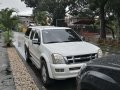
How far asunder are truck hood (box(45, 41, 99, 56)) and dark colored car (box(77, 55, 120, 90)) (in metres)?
3.39

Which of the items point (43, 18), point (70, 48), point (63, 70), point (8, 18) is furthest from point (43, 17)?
point (63, 70)

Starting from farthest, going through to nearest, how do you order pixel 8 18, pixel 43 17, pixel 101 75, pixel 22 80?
1. pixel 43 17
2. pixel 8 18
3. pixel 22 80
4. pixel 101 75

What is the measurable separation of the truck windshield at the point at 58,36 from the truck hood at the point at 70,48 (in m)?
0.50

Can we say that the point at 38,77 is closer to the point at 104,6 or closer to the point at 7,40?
the point at 7,40

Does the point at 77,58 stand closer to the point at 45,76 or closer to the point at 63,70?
the point at 63,70

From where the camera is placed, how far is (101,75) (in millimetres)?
3748

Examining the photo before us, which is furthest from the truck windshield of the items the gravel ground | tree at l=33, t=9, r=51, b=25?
tree at l=33, t=9, r=51, b=25

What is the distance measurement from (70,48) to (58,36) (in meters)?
1.48

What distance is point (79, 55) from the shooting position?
304 inches

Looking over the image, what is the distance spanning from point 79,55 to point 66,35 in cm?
208

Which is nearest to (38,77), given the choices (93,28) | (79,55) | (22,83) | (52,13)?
(22,83)

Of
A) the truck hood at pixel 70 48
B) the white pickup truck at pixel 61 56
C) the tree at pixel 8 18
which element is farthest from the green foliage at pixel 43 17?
the truck hood at pixel 70 48

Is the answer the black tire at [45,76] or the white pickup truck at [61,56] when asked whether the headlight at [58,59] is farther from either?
the black tire at [45,76]

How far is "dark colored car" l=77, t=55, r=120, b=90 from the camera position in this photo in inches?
137
